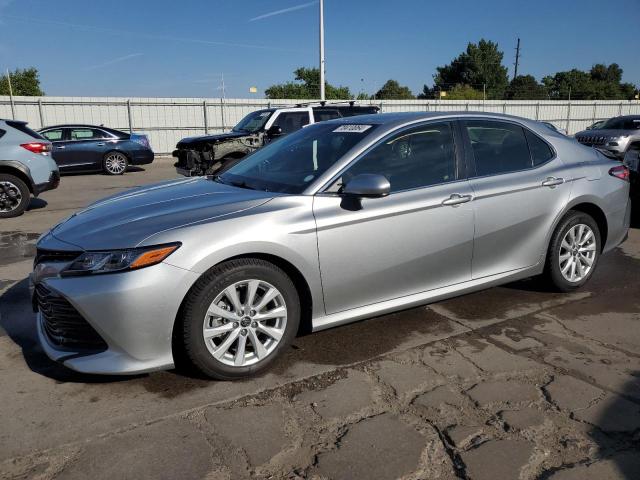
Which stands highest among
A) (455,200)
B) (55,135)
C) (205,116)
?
(205,116)

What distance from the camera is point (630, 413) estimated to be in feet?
9.18

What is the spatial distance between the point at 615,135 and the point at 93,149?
15589mm

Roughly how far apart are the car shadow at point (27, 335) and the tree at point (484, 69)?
269 ft

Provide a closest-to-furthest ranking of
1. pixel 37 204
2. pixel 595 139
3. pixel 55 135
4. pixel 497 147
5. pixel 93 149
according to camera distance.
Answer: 1. pixel 497 147
2. pixel 37 204
3. pixel 55 135
4. pixel 93 149
5. pixel 595 139

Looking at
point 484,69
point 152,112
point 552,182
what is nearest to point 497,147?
point 552,182

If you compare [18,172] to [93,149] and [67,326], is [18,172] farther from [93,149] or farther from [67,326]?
[67,326]

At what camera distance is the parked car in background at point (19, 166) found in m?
8.72

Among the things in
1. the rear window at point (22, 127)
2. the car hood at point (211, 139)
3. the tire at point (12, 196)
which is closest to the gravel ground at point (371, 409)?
the tire at point (12, 196)

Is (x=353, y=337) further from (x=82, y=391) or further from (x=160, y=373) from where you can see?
(x=82, y=391)

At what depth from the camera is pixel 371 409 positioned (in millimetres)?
2883

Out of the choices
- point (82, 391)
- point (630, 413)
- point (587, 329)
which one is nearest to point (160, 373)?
point (82, 391)

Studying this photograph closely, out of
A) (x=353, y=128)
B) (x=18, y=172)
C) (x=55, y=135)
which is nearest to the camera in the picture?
(x=353, y=128)

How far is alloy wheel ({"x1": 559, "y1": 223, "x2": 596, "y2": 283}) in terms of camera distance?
14.9 feet

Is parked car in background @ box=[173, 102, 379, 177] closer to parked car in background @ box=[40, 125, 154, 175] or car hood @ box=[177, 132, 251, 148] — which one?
car hood @ box=[177, 132, 251, 148]
